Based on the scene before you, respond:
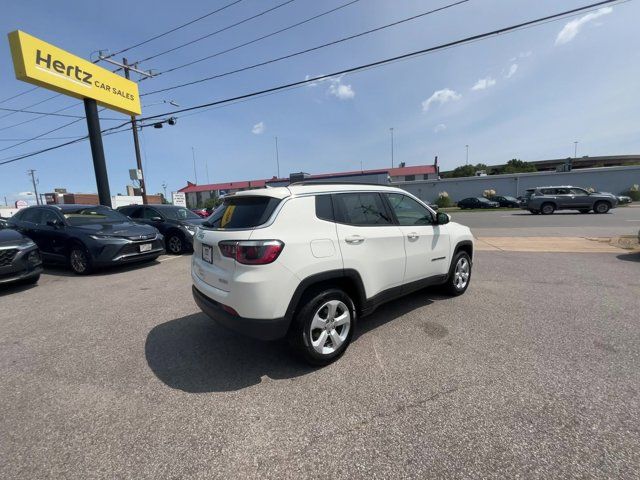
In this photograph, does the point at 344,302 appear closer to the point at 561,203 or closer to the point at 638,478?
the point at 638,478

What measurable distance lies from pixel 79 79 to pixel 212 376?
14.9 meters

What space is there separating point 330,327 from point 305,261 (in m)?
0.74

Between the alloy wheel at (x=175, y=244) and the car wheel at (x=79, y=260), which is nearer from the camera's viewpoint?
the car wheel at (x=79, y=260)

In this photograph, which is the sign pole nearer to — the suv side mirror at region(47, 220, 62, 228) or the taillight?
the suv side mirror at region(47, 220, 62, 228)

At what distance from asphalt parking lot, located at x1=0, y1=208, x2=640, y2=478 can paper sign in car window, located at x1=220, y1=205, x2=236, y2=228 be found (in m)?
1.38

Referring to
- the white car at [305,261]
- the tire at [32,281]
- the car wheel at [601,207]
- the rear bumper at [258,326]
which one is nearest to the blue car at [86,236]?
the tire at [32,281]

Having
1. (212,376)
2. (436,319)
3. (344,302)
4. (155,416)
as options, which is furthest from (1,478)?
(436,319)

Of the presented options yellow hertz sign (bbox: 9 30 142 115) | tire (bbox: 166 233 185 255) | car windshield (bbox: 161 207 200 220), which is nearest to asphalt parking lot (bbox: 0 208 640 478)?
tire (bbox: 166 233 185 255)

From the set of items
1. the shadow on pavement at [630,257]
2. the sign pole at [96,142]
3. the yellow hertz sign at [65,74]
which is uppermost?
the yellow hertz sign at [65,74]

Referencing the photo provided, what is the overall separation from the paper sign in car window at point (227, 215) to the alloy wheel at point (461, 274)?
11.2ft

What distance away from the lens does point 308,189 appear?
2.96m

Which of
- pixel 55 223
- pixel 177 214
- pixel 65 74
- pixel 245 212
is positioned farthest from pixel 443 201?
pixel 245 212

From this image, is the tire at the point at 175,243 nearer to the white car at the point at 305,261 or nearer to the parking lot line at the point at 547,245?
the white car at the point at 305,261

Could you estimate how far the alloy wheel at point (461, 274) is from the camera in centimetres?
462
